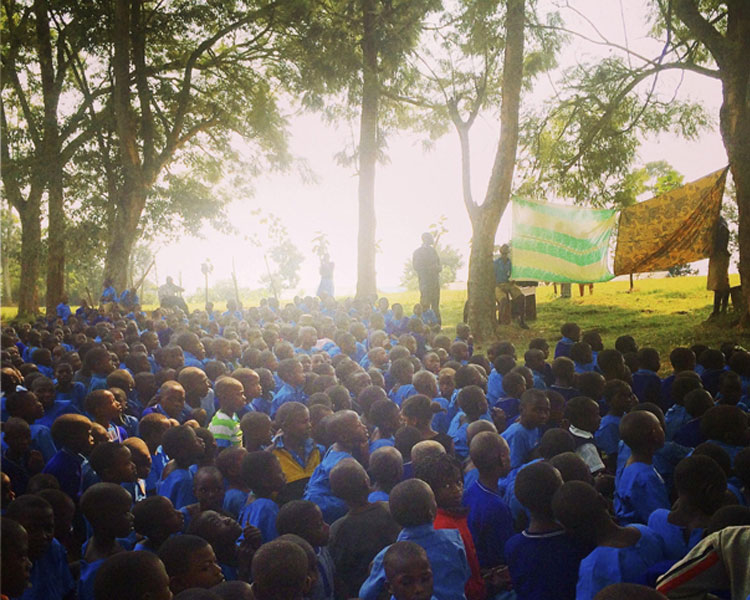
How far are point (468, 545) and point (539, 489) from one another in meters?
0.48

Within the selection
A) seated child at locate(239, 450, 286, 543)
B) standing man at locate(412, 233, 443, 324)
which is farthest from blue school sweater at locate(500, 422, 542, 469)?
standing man at locate(412, 233, 443, 324)

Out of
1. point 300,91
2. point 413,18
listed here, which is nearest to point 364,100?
point 413,18

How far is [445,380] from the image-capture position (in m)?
5.16

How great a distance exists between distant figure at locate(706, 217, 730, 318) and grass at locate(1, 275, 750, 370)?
51cm

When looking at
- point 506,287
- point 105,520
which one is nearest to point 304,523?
point 105,520

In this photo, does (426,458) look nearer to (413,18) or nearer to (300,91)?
(413,18)

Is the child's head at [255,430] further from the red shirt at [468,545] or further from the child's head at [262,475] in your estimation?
the red shirt at [468,545]

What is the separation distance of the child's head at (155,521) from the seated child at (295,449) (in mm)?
953

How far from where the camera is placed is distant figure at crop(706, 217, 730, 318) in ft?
30.2

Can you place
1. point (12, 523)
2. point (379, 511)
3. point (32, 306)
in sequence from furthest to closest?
point (32, 306) → point (379, 511) → point (12, 523)

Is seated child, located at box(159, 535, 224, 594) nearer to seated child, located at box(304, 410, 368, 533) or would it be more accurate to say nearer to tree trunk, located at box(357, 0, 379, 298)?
seated child, located at box(304, 410, 368, 533)

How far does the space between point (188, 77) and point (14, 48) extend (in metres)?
5.36

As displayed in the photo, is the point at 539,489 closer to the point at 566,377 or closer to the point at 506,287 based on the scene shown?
the point at 566,377

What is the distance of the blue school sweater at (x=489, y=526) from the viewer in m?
2.87
